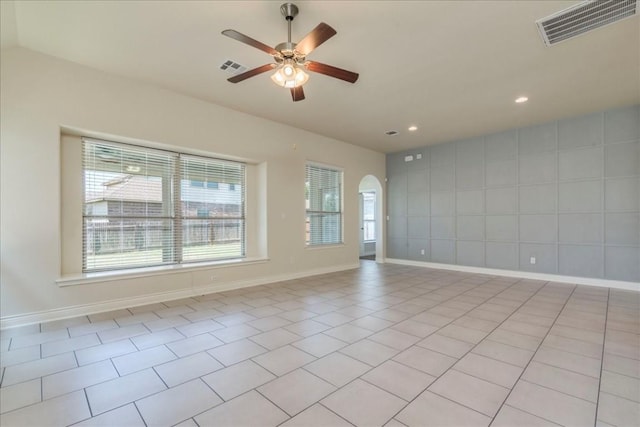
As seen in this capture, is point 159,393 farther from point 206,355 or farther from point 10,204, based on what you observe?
point 10,204

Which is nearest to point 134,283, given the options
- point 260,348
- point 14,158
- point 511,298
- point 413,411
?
point 14,158

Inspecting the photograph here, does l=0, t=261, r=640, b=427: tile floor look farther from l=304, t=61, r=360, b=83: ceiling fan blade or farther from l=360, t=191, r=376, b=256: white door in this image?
l=360, t=191, r=376, b=256: white door

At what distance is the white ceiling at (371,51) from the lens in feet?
8.40

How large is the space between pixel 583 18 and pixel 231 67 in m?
3.55

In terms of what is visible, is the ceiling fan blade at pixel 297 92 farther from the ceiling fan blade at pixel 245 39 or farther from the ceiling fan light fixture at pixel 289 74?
the ceiling fan blade at pixel 245 39

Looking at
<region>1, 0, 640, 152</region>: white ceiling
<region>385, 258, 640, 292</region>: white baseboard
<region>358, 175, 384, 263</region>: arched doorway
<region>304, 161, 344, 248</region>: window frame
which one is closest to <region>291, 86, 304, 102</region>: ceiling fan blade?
<region>1, 0, 640, 152</region>: white ceiling

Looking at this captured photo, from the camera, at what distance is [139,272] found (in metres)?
3.93

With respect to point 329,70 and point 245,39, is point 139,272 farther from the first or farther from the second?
point 329,70

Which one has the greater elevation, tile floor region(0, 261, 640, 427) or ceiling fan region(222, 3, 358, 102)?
ceiling fan region(222, 3, 358, 102)

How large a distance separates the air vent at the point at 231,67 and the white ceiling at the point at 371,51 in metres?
0.08

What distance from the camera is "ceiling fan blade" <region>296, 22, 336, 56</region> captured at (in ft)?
6.98

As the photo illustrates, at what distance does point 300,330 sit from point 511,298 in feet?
10.8

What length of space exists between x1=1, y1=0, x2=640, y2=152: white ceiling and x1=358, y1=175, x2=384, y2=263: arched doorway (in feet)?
11.6

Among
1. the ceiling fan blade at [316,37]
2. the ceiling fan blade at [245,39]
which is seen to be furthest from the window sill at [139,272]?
the ceiling fan blade at [316,37]
